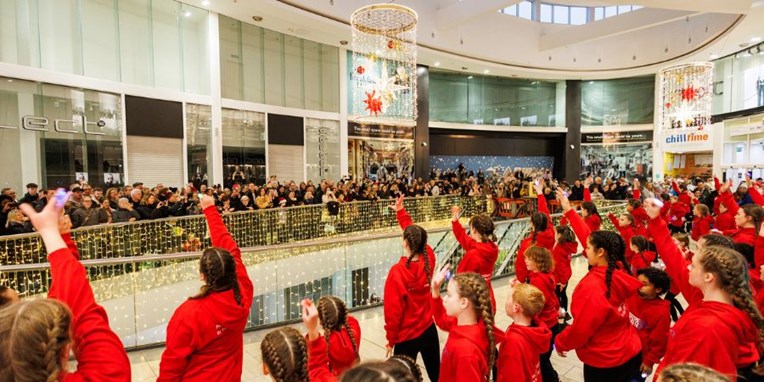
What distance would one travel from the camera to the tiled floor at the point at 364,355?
3.67m

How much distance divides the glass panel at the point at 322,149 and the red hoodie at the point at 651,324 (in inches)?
579

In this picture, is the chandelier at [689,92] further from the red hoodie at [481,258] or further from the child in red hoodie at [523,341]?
the child in red hoodie at [523,341]

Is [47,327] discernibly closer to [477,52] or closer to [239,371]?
[239,371]

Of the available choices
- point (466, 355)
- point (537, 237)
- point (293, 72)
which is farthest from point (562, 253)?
point (293, 72)

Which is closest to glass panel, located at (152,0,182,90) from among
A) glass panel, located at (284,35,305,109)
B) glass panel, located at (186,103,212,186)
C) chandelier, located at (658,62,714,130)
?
glass panel, located at (186,103,212,186)

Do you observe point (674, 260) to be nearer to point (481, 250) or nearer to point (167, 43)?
point (481, 250)

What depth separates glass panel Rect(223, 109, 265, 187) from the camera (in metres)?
14.2

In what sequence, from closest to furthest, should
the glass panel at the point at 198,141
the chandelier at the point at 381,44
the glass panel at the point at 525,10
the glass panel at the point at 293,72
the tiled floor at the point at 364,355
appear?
the tiled floor at the point at 364,355, the chandelier at the point at 381,44, the glass panel at the point at 198,141, the glass panel at the point at 293,72, the glass panel at the point at 525,10

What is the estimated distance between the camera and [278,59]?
1608cm

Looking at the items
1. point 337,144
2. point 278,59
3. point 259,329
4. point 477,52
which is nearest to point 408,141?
point 337,144

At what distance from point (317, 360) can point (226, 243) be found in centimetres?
108

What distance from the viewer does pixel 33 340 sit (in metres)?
1.11

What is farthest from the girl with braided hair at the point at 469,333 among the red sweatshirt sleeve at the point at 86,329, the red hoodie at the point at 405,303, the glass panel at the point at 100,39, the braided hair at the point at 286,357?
the glass panel at the point at 100,39

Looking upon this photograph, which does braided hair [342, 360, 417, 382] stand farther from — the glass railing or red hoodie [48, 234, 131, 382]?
the glass railing
